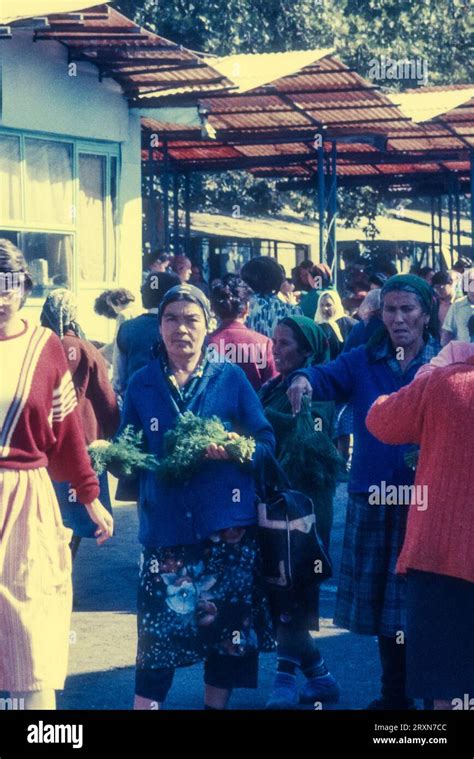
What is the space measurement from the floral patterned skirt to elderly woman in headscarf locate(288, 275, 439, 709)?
58 cm

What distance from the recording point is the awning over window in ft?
39.5

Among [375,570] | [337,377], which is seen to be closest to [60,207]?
[337,377]

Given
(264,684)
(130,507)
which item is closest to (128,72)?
(130,507)

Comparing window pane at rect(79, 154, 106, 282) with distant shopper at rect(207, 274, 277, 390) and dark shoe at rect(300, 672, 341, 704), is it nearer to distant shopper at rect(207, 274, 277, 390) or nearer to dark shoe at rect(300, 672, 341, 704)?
distant shopper at rect(207, 274, 277, 390)

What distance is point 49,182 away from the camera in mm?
14461

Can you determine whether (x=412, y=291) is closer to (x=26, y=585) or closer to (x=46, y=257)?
(x=26, y=585)

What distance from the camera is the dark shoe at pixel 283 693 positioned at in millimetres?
6234

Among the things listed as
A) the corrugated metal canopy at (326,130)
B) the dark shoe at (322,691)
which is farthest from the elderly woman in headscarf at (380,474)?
the corrugated metal canopy at (326,130)

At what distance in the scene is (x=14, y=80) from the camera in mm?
13711

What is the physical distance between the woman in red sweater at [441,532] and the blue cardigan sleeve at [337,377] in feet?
4.14

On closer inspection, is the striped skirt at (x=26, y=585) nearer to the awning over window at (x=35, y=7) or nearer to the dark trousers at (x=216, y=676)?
the dark trousers at (x=216, y=676)

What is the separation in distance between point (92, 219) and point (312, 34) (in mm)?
14524

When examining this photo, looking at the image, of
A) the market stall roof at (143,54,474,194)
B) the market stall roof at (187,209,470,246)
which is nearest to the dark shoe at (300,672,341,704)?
the market stall roof at (143,54,474,194)

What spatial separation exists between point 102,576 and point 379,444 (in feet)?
11.8
